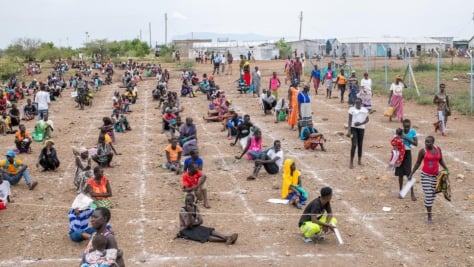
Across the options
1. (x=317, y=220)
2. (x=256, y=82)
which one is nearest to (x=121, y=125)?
(x=256, y=82)

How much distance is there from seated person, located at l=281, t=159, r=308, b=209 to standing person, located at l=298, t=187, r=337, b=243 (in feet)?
5.23

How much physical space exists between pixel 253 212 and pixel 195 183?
124 centimetres

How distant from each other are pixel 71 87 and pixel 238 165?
25.6m

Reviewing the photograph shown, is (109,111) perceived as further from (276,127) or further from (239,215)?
(239,215)

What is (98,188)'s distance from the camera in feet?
32.6

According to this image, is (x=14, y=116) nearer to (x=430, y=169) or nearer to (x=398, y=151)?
(x=398, y=151)

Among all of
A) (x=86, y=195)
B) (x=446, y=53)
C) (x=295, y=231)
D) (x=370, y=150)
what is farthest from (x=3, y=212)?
(x=446, y=53)

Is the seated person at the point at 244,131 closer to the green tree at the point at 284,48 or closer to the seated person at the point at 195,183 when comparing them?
the seated person at the point at 195,183

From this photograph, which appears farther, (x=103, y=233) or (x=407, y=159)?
(x=407, y=159)

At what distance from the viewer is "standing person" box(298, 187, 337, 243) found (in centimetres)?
840

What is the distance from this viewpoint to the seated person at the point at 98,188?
387 inches

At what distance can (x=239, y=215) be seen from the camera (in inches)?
386

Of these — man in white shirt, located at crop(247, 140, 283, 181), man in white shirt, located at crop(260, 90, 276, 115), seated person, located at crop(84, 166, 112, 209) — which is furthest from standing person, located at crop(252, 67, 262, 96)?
seated person, located at crop(84, 166, 112, 209)

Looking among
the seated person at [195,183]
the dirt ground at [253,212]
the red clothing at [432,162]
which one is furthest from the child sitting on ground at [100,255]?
the red clothing at [432,162]
